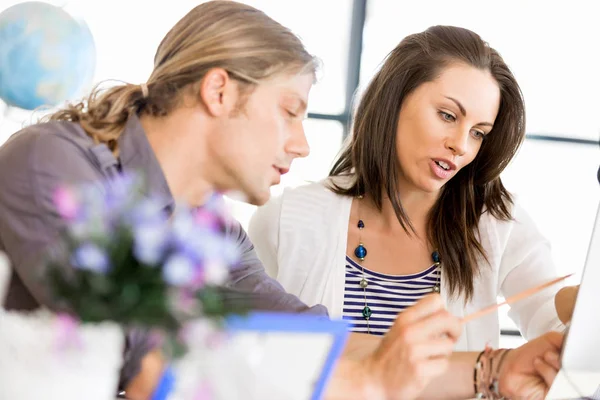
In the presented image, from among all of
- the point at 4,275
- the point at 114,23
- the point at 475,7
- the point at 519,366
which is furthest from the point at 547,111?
the point at 4,275

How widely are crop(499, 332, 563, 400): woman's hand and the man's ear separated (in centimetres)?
58

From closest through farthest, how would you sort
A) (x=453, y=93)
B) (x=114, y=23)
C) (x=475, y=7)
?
(x=453, y=93) < (x=114, y=23) < (x=475, y=7)

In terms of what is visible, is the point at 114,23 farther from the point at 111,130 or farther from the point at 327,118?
the point at 111,130

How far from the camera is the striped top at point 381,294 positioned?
5.72 feet

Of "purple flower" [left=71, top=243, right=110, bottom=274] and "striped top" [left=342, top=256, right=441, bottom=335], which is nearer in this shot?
"purple flower" [left=71, top=243, right=110, bottom=274]

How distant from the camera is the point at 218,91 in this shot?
1.13m

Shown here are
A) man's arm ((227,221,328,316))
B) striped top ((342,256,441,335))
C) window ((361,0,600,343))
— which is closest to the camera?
man's arm ((227,221,328,316))

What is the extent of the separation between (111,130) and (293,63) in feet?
0.94

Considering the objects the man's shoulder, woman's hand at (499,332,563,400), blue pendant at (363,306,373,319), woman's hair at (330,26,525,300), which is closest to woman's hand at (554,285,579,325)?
woman's hand at (499,332,563,400)

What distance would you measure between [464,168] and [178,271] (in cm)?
140

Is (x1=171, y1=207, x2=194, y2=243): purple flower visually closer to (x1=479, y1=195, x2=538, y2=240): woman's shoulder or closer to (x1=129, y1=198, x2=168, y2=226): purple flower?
(x1=129, y1=198, x2=168, y2=226): purple flower

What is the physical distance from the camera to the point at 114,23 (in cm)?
342

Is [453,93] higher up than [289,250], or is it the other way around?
[453,93]

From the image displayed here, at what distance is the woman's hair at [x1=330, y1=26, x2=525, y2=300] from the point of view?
179 centimetres
